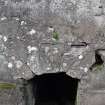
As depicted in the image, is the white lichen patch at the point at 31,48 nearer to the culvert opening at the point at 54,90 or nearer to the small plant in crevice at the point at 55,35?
the small plant in crevice at the point at 55,35

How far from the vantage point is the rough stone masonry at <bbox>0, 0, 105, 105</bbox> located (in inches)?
156

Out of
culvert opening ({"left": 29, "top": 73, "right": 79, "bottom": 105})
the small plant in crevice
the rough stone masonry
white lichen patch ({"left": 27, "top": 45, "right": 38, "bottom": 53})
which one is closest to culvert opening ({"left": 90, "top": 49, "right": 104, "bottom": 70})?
the rough stone masonry

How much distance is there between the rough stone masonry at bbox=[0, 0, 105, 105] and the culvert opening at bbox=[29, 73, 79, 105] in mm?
1169

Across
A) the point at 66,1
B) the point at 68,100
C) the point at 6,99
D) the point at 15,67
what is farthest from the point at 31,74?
the point at 68,100

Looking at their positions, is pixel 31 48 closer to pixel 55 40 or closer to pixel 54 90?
pixel 55 40

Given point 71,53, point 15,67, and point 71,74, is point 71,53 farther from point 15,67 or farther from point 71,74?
point 15,67

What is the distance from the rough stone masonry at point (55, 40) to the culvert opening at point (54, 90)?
117cm

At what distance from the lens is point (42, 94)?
5.46m

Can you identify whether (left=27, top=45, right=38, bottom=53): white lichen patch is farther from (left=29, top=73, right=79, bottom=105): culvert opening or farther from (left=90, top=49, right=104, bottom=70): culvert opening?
(left=29, top=73, right=79, bottom=105): culvert opening

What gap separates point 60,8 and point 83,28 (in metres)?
0.38

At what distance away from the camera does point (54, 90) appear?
5629 mm

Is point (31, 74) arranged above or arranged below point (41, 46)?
below

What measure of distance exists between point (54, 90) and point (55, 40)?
72.5 inches

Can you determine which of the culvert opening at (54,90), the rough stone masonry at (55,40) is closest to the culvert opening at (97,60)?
the rough stone masonry at (55,40)
